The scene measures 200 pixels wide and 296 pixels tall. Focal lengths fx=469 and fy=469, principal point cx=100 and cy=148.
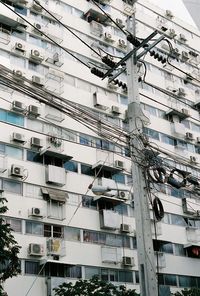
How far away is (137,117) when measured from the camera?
A: 1010cm

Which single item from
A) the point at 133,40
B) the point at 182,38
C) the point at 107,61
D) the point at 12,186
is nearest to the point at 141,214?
the point at 107,61

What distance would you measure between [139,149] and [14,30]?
1655 cm

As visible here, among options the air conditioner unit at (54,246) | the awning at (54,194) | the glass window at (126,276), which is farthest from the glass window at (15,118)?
the glass window at (126,276)

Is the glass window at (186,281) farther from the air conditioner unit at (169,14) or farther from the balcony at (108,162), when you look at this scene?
the air conditioner unit at (169,14)

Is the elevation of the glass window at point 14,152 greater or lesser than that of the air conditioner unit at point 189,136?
lesser

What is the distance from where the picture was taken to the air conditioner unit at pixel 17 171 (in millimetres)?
20077

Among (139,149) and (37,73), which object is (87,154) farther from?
(139,149)

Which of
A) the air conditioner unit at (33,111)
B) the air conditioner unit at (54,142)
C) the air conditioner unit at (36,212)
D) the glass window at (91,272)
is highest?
the air conditioner unit at (33,111)

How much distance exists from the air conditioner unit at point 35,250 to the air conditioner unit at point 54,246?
1.32 feet

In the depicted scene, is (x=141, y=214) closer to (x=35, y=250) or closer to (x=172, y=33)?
(x=35, y=250)

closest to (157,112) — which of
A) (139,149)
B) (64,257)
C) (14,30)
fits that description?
(14,30)

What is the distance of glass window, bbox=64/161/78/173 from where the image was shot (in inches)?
892

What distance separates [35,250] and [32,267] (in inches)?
30.3

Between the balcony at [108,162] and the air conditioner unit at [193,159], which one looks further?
the air conditioner unit at [193,159]
